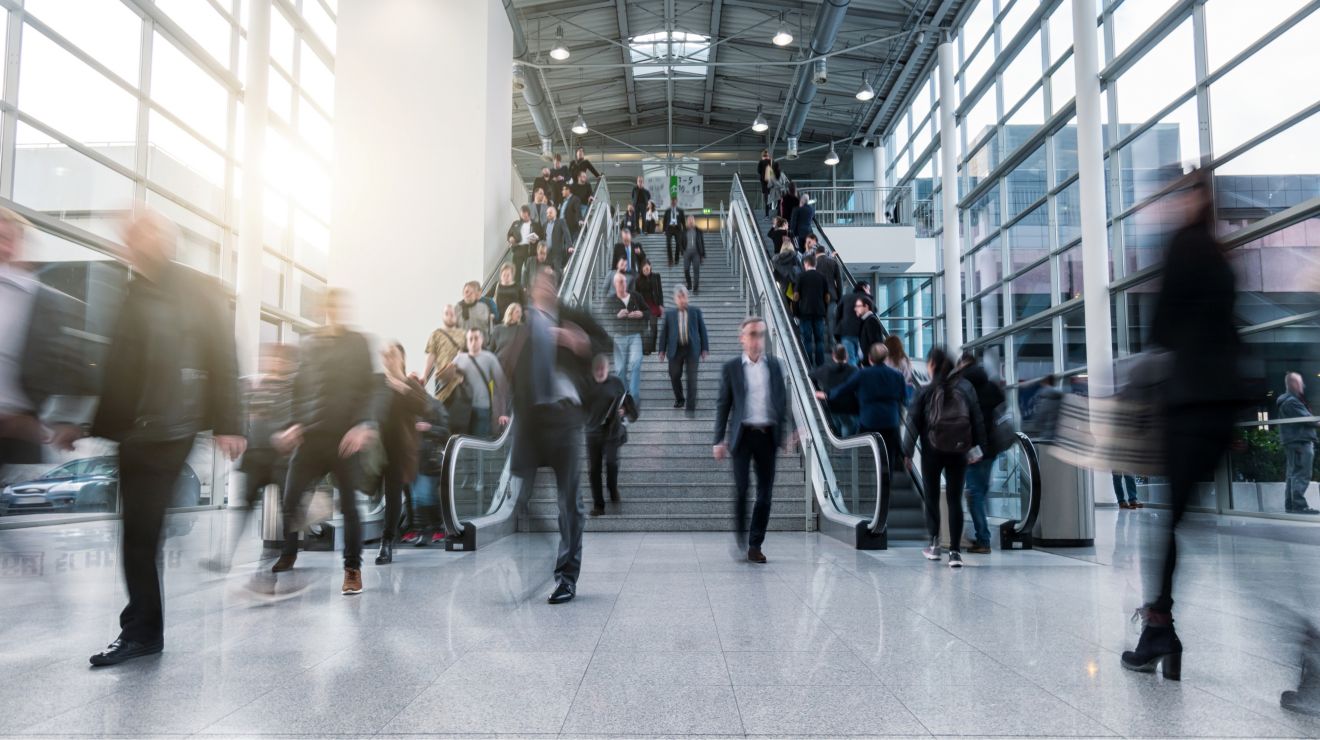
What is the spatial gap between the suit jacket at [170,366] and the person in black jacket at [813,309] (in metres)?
9.29

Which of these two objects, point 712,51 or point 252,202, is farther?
point 712,51

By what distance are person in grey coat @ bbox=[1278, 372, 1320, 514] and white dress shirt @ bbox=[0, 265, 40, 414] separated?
12.4 metres

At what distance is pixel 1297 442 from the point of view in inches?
436

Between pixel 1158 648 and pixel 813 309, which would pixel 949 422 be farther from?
pixel 813 309

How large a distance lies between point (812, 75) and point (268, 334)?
48.0 ft

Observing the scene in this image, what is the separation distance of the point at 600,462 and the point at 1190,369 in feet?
20.4

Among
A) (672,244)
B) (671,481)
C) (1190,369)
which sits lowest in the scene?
(671,481)

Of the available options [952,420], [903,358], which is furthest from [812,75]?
[952,420]

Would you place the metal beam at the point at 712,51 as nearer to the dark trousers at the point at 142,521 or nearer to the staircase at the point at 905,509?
the staircase at the point at 905,509

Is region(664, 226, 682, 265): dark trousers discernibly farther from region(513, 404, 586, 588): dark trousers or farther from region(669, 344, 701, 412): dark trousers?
region(513, 404, 586, 588): dark trousers

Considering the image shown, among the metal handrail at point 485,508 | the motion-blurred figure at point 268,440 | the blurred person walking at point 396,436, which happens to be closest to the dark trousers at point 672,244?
the metal handrail at point 485,508

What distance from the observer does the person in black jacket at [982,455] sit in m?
7.36

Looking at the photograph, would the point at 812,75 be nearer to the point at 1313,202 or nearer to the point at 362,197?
the point at 362,197

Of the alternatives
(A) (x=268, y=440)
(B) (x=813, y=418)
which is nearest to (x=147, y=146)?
(A) (x=268, y=440)
